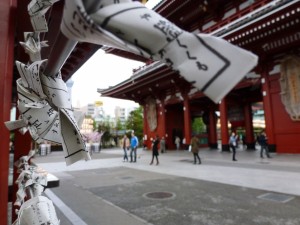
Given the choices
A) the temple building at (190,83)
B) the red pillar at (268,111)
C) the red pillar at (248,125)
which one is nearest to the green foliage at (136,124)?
the temple building at (190,83)

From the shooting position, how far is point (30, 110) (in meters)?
1.62

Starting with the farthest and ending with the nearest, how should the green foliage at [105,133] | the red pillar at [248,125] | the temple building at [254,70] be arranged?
the green foliage at [105,133] < the red pillar at [248,125] < the temple building at [254,70]

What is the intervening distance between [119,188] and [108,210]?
2.02 m

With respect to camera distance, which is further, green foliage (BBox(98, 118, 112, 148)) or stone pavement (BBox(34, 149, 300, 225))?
green foliage (BBox(98, 118, 112, 148))

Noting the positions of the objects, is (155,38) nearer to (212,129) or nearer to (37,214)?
(37,214)

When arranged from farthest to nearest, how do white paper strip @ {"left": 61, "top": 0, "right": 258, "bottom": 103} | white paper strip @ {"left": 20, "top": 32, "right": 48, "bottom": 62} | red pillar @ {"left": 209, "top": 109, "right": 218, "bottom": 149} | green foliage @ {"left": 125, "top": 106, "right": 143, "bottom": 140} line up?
1. green foliage @ {"left": 125, "top": 106, "right": 143, "bottom": 140}
2. red pillar @ {"left": 209, "top": 109, "right": 218, "bottom": 149}
3. white paper strip @ {"left": 20, "top": 32, "right": 48, "bottom": 62}
4. white paper strip @ {"left": 61, "top": 0, "right": 258, "bottom": 103}

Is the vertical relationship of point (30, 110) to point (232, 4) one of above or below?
below

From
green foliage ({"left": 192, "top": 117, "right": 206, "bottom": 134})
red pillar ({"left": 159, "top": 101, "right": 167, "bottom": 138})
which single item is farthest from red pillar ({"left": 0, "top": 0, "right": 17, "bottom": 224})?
green foliage ({"left": 192, "top": 117, "right": 206, "bottom": 134})

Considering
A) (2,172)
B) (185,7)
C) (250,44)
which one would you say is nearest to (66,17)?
(2,172)

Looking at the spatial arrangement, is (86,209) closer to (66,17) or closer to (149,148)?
(66,17)

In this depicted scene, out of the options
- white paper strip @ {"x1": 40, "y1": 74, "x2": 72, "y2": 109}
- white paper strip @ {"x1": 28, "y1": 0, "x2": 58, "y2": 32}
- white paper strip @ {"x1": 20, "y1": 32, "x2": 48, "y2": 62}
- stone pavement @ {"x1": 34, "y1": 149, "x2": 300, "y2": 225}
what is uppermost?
white paper strip @ {"x1": 28, "y1": 0, "x2": 58, "y2": 32}

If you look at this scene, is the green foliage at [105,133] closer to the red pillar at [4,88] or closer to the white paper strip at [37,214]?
the red pillar at [4,88]

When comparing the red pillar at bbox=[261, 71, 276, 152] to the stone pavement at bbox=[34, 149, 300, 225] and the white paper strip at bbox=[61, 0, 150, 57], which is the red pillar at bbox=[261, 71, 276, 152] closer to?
the stone pavement at bbox=[34, 149, 300, 225]

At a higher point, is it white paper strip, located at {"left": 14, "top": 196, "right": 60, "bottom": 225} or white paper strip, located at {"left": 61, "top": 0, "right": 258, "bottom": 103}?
white paper strip, located at {"left": 61, "top": 0, "right": 258, "bottom": 103}
